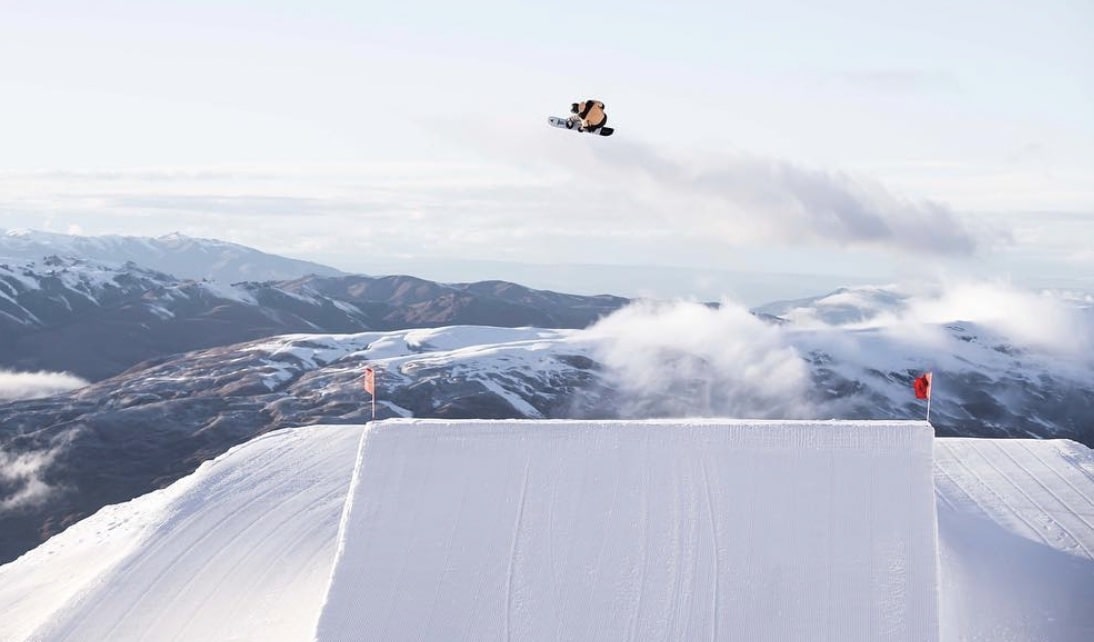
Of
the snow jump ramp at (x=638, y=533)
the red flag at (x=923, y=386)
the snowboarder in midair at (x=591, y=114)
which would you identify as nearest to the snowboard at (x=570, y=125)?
the snowboarder in midair at (x=591, y=114)

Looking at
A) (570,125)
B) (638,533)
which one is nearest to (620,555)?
(638,533)

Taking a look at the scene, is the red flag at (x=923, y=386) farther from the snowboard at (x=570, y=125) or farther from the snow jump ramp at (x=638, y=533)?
the snowboard at (x=570, y=125)

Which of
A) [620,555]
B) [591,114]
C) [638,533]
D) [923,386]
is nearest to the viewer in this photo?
[591,114]

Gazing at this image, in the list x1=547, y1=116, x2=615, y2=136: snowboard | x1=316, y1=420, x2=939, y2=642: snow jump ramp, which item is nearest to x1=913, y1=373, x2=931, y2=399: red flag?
x1=316, y1=420, x2=939, y2=642: snow jump ramp

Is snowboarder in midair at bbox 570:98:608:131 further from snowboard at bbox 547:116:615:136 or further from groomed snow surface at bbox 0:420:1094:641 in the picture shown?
groomed snow surface at bbox 0:420:1094:641

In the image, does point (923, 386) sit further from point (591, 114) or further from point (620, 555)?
point (591, 114)

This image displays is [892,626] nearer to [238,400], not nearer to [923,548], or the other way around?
[923,548]
